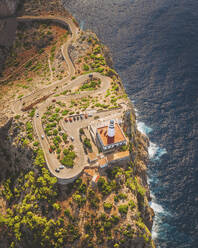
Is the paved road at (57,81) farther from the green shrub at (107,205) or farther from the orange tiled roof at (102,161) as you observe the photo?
the green shrub at (107,205)

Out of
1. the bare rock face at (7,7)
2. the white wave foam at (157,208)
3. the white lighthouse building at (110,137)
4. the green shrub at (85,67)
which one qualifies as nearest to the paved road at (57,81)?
the green shrub at (85,67)

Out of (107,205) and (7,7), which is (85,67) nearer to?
(107,205)

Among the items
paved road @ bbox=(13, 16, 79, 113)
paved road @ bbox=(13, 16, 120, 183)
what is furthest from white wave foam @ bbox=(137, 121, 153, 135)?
paved road @ bbox=(13, 16, 79, 113)

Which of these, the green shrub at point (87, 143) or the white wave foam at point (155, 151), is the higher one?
the green shrub at point (87, 143)

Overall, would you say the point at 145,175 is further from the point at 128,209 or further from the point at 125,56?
the point at 125,56


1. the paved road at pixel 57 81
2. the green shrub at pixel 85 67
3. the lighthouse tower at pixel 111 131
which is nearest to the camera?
the lighthouse tower at pixel 111 131

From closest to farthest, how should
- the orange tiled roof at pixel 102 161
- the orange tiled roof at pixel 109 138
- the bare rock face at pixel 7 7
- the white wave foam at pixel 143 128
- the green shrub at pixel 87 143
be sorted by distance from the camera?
the orange tiled roof at pixel 102 161 < the orange tiled roof at pixel 109 138 < the green shrub at pixel 87 143 < the white wave foam at pixel 143 128 < the bare rock face at pixel 7 7

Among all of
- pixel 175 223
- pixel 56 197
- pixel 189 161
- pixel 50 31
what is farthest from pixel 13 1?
pixel 175 223

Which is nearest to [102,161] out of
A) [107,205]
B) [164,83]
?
[107,205]
